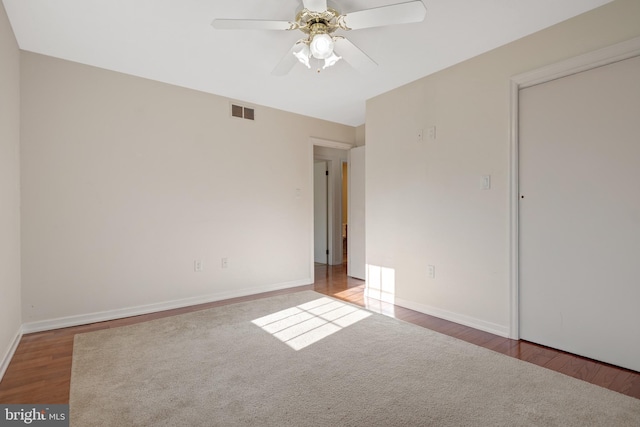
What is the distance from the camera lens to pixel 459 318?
9.65 ft

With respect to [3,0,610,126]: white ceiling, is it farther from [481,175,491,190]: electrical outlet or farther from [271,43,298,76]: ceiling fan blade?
[481,175,491,190]: electrical outlet

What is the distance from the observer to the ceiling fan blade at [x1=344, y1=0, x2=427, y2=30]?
166cm

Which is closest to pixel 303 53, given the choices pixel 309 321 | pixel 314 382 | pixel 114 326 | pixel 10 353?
pixel 314 382

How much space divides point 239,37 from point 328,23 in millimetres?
801

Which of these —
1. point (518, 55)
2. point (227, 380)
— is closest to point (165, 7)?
point (227, 380)

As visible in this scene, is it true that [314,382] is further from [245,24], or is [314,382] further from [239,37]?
[239,37]

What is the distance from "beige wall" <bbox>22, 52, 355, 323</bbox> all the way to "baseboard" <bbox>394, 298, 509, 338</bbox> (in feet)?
5.52

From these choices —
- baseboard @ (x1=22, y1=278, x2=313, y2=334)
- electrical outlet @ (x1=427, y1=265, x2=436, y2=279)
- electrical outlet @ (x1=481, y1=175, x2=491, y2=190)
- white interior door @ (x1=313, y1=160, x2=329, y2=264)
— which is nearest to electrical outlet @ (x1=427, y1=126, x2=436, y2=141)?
electrical outlet @ (x1=481, y1=175, x2=491, y2=190)

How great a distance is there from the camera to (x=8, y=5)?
6.89 ft

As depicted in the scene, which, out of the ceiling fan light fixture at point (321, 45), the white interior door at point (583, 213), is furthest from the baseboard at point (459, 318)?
the ceiling fan light fixture at point (321, 45)

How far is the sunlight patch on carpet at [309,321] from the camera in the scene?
255cm

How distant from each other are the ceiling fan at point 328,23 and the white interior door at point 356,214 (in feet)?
8.05

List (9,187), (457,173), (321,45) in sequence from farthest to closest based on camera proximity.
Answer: (457,173) → (9,187) → (321,45)

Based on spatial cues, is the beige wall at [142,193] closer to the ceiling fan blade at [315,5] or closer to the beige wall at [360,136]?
the beige wall at [360,136]
